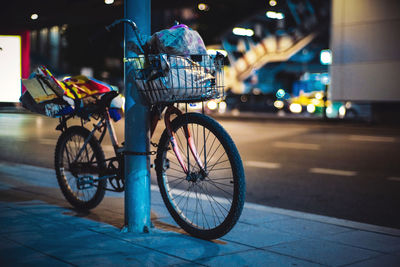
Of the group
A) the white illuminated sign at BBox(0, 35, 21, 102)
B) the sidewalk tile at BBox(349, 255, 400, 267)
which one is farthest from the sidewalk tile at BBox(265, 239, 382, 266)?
the white illuminated sign at BBox(0, 35, 21, 102)

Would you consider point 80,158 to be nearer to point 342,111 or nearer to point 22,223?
point 22,223

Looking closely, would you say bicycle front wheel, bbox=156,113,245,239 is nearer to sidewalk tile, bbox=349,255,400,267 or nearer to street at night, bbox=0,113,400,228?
street at night, bbox=0,113,400,228

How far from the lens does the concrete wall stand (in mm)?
23609

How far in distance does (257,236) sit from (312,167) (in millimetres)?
5617

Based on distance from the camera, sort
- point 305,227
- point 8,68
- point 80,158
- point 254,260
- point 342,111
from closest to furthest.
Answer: point 254,260, point 305,227, point 80,158, point 8,68, point 342,111

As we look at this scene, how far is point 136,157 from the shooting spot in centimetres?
426

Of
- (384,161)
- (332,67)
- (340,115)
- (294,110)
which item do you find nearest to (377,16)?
(332,67)

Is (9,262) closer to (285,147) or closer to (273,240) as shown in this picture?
(273,240)

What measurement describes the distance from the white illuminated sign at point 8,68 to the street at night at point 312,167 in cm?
25

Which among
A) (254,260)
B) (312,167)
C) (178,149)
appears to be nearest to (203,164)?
(178,149)

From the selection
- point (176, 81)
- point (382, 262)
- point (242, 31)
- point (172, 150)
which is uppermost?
point (242, 31)

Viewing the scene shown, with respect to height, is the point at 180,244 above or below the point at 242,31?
below

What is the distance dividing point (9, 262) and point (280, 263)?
1.85 m

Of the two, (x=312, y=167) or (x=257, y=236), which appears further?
(x=312, y=167)
